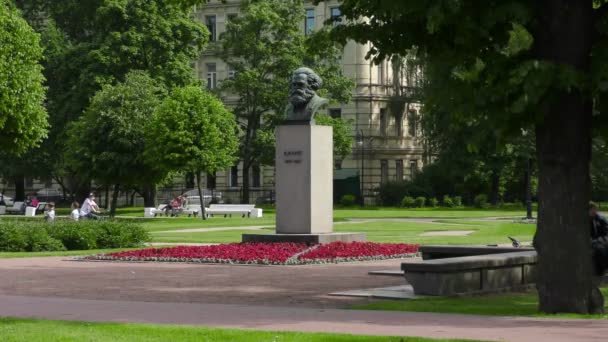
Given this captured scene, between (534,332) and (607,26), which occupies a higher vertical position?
(607,26)

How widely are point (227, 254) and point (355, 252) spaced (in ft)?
9.30

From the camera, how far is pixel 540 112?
48.7 feet

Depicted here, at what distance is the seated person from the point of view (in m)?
19.7

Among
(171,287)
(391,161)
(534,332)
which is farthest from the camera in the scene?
(391,161)

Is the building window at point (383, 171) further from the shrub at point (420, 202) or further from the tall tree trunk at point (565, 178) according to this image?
the tall tree trunk at point (565, 178)

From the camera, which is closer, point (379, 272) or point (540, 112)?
point (540, 112)

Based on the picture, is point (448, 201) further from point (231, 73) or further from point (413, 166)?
point (231, 73)

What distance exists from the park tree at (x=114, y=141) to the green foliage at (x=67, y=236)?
2123 cm

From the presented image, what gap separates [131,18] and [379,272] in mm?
44017

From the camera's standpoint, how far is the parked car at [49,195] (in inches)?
3354

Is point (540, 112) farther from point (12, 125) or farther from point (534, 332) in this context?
point (12, 125)

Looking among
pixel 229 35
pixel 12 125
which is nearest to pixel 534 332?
pixel 12 125

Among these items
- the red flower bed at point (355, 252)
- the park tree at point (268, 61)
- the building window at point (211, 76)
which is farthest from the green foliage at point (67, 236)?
the building window at point (211, 76)

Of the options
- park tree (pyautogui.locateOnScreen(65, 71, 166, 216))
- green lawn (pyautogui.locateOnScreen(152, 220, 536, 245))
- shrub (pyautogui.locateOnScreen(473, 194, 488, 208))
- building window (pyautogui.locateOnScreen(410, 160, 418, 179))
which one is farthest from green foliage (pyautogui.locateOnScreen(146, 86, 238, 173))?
building window (pyautogui.locateOnScreen(410, 160, 418, 179))
